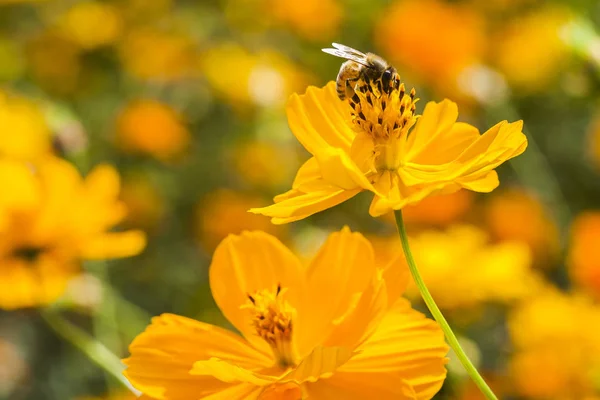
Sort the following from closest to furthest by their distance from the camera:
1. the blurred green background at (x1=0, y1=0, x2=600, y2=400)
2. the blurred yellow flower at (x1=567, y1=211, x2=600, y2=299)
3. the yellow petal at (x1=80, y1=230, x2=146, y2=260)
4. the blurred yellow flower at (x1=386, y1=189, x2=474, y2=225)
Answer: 1. the yellow petal at (x1=80, y1=230, x2=146, y2=260)
2. the blurred yellow flower at (x1=567, y1=211, x2=600, y2=299)
3. the blurred green background at (x1=0, y1=0, x2=600, y2=400)
4. the blurred yellow flower at (x1=386, y1=189, x2=474, y2=225)

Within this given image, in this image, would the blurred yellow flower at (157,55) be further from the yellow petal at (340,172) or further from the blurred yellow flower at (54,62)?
the yellow petal at (340,172)

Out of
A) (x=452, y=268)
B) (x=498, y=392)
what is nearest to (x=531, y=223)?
(x=452, y=268)

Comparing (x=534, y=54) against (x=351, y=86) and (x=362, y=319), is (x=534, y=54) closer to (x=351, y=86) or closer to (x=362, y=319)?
(x=351, y=86)

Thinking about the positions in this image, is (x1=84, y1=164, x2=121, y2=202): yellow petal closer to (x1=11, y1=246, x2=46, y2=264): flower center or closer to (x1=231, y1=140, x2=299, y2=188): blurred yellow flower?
(x1=11, y1=246, x2=46, y2=264): flower center

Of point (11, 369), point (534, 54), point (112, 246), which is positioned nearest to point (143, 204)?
point (11, 369)

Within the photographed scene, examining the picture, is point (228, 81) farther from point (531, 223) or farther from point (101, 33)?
point (531, 223)

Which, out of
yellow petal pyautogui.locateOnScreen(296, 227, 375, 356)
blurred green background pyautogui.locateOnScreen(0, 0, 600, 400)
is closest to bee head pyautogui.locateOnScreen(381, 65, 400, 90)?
yellow petal pyautogui.locateOnScreen(296, 227, 375, 356)
